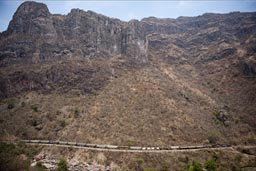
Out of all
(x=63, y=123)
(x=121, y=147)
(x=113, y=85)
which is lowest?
(x=121, y=147)

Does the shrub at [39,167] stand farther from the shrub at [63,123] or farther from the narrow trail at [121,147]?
the shrub at [63,123]

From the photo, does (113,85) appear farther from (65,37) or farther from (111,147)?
(65,37)

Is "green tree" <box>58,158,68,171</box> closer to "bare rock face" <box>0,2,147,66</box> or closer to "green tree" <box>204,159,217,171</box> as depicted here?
"green tree" <box>204,159,217,171</box>

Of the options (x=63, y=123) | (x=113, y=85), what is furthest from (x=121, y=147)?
(x=113, y=85)

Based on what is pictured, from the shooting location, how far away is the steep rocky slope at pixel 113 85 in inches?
3091

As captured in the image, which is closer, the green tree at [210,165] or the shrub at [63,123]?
the green tree at [210,165]

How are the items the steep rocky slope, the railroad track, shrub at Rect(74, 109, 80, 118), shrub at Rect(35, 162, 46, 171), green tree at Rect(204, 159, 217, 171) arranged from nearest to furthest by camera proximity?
shrub at Rect(35, 162, 46, 171)
green tree at Rect(204, 159, 217, 171)
the railroad track
the steep rocky slope
shrub at Rect(74, 109, 80, 118)

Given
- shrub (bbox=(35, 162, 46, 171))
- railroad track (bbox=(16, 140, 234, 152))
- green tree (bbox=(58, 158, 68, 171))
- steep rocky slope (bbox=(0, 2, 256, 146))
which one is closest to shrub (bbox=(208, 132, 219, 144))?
steep rocky slope (bbox=(0, 2, 256, 146))

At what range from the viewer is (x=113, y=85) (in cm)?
9844

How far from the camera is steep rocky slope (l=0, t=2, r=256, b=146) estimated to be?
78.5 meters

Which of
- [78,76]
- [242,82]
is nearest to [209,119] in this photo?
[242,82]

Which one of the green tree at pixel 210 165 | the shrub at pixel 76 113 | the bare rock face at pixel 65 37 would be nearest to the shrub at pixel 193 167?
the green tree at pixel 210 165

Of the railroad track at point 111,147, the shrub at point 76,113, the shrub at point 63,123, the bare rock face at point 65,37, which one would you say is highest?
the bare rock face at point 65,37

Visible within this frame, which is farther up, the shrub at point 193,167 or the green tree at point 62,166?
the green tree at point 62,166
